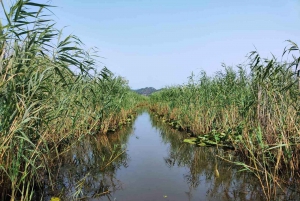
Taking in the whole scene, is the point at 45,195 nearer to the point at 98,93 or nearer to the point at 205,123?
the point at 98,93

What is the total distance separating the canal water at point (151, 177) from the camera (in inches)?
144

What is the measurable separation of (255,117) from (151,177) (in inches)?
99.8

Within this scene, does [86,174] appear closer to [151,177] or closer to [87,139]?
[151,177]

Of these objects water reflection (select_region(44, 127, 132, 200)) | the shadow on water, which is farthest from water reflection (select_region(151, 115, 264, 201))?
water reflection (select_region(44, 127, 132, 200))

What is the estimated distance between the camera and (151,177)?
455 cm

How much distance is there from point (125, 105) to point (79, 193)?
8701mm

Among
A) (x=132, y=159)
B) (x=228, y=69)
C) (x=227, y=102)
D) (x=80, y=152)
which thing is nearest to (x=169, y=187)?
(x=132, y=159)

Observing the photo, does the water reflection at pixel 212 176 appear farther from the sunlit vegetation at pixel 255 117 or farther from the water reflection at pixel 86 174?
the water reflection at pixel 86 174

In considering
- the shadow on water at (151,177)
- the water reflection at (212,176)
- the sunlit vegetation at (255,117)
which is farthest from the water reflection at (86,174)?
the sunlit vegetation at (255,117)

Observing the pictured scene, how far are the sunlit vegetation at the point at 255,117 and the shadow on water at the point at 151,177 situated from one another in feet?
1.44

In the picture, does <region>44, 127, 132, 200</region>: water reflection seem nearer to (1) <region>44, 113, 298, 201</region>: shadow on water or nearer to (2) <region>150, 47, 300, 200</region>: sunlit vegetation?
(1) <region>44, 113, 298, 201</region>: shadow on water

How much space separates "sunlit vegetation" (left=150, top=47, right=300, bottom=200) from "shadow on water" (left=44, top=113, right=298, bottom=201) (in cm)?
44

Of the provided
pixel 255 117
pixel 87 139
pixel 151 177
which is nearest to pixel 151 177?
pixel 151 177

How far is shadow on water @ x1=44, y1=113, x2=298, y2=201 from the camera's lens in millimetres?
3672
